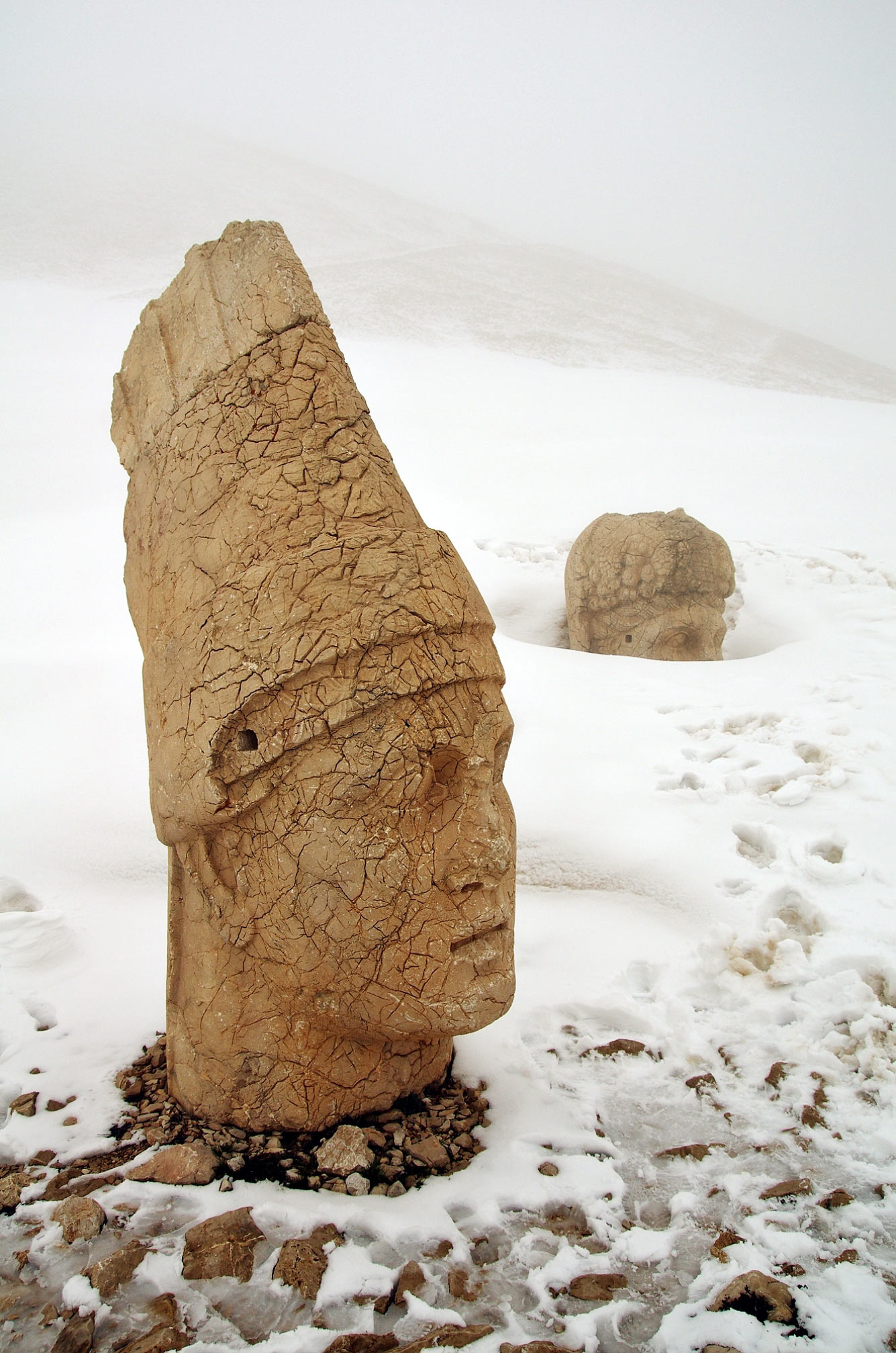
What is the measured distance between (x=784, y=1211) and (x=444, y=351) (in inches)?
560

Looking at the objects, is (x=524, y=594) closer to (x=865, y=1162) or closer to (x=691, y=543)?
(x=691, y=543)

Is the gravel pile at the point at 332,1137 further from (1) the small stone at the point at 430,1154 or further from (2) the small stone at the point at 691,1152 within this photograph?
(2) the small stone at the point at 691,1152

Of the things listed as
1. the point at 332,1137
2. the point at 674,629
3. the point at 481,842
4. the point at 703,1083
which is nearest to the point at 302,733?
the point at 481,842

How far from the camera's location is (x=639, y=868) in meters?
3.39

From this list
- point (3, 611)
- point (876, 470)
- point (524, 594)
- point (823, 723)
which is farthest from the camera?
point (876, 470)

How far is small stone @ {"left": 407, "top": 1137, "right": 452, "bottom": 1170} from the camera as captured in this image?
2102mm

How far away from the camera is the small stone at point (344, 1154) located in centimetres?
205

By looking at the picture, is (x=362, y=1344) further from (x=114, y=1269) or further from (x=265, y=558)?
(x=265, y=558)

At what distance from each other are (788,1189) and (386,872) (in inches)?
48.3

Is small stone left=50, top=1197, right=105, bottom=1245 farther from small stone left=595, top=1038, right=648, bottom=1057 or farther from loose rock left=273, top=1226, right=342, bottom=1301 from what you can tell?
small stone left=595, top=1038, right=648, bottom=1057

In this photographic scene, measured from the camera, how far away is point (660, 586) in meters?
5.69

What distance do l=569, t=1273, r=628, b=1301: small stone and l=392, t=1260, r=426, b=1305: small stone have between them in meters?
0.31

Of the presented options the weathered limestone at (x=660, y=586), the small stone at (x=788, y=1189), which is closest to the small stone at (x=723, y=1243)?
the small stone at (x=788, y=1189)

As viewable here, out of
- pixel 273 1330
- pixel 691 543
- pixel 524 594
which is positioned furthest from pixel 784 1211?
pixel 524 594
